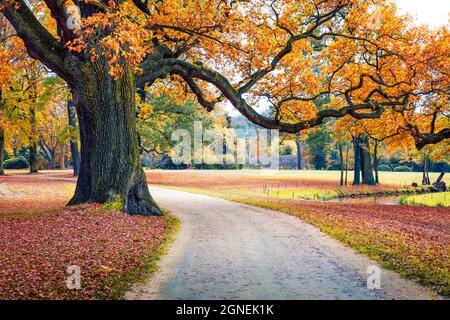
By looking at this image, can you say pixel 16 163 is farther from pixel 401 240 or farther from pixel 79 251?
pixel 401 240

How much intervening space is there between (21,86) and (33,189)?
2275 centimetres

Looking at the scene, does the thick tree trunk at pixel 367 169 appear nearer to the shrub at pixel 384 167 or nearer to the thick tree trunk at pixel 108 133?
the thick tree trunk at pixel 108 133

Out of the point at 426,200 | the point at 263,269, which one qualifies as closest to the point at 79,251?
the point at 263,269

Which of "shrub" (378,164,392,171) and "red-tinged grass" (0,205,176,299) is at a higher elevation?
"shrub" (378,164,392,171)

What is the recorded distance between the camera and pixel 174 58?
53.1 feet

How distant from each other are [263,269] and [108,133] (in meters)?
8.23

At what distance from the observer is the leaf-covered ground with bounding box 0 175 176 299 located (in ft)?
21.5

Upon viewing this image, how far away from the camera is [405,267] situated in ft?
27.6

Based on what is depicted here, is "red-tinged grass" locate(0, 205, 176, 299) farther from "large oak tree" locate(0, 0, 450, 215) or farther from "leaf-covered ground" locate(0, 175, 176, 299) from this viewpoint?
"large oak tree" locate(0, 0, 450, 215)

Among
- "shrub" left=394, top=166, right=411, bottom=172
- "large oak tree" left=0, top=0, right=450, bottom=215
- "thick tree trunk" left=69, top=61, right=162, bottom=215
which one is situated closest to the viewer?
"large oak tree" left=0, top=0, right=450, bottom=215

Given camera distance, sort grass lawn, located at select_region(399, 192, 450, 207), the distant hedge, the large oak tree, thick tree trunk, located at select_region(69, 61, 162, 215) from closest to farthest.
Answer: the large oak tree
thick tree trunk, located at select_region(69, 61, 162, 215)
grass lawn, located at select_region(399, 192, 450, 207)
the distant hedge

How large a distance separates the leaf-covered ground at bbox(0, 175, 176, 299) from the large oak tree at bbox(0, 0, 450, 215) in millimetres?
1780

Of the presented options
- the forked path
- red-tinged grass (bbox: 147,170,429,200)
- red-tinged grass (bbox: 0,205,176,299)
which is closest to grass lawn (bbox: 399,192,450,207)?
red-tinged grass (bbox: 147,170,429,200)

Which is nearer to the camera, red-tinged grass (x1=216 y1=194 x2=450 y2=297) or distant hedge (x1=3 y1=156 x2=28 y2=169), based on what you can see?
red-tinged grass (x1=216 y1=194 x2=450 y2=297)
